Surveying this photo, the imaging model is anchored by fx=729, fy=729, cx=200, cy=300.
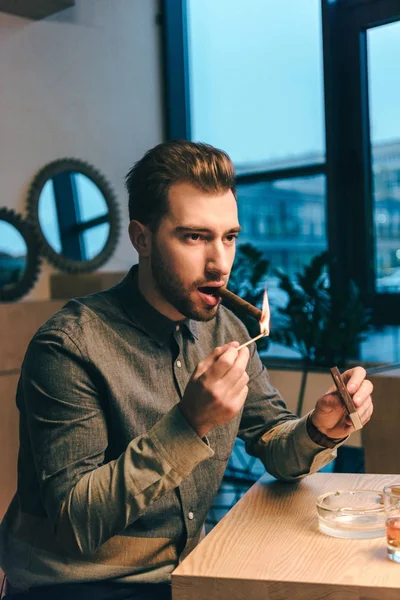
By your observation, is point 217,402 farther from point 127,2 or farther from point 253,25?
point 127,2

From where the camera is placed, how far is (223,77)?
4398 millimetres

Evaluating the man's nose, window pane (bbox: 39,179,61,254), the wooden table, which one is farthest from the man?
window pane (bbox: 39,179,61,254)

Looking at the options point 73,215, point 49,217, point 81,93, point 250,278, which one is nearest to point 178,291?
point 250,278

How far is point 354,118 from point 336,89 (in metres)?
0.18

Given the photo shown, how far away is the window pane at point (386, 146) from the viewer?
368 centimetres

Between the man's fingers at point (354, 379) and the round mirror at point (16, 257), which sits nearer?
the man's fingers at point (354, 379)

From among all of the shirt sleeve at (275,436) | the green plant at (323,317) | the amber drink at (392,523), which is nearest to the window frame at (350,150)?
the green plant at (323,317)

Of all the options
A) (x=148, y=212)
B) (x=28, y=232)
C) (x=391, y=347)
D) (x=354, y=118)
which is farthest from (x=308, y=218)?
(x=148, y=212)

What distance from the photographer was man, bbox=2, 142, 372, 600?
1151mm

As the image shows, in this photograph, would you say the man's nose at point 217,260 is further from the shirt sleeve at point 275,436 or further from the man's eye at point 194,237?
the shirt sleeve at point 275,436

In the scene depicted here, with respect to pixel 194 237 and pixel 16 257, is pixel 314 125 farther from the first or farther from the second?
pixel 194 237

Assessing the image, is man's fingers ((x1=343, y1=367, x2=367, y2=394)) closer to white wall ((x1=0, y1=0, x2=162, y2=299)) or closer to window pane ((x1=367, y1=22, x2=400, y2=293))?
window pane ((x1=367, y1=22, x2=400, y2=293))

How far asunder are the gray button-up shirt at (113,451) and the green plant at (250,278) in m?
2.17

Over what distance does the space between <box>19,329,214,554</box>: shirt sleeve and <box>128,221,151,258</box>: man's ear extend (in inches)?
10.0
